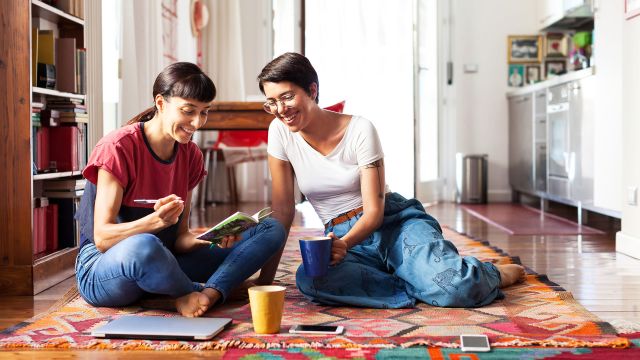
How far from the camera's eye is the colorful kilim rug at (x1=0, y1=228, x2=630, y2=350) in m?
1.89

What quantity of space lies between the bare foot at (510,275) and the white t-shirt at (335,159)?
58 centimetres

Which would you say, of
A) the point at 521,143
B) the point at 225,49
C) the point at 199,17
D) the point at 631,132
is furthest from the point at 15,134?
the point at 521,143

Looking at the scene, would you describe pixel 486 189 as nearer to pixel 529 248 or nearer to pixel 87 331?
pixel 529 248

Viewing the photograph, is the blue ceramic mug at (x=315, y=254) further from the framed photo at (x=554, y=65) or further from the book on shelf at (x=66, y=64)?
the framed photo at (x=554, y=65)

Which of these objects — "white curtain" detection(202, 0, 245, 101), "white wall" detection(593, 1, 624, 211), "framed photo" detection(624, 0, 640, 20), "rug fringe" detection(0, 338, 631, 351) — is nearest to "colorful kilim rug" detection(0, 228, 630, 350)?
"rug fringe" detection(0, 338, 631, 351)

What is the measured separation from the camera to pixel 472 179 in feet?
22.5

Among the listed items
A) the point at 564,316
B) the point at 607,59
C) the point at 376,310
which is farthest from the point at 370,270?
the point at 607,59

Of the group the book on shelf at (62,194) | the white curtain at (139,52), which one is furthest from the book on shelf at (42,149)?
the white curtain at (139,52)

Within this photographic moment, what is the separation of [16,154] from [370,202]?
128cm

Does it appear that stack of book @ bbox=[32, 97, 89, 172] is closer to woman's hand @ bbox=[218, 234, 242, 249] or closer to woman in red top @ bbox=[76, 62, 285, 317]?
woman in red top @ bbox=[76, 62, 285, 317]

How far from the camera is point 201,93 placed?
2.18 m

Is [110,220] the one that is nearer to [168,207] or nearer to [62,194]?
[168,207]

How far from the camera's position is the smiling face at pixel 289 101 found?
2287 mm

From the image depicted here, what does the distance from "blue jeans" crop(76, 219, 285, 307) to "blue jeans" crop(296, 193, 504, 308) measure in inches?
6.7
